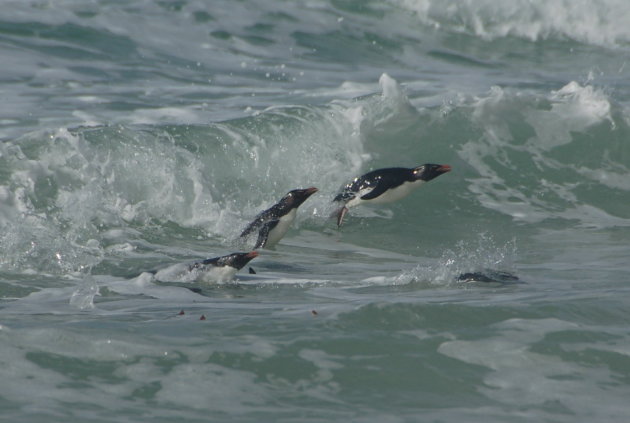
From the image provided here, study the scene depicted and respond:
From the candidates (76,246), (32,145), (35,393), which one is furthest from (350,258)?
(35,393)

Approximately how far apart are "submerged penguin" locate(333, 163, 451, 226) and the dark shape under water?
269 centimetres

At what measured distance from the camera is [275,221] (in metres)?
8.22

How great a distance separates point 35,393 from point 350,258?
4069 millimetres

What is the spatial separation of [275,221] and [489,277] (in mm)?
2350

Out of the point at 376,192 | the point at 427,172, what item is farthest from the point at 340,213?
the point at 427,172

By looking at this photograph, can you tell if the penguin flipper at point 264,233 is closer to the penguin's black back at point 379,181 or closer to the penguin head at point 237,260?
the penguin's black back at point 379,181

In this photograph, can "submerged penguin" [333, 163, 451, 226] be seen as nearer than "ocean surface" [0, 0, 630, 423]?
No

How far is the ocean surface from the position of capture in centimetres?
436

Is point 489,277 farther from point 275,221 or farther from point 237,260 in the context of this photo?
point 275,221

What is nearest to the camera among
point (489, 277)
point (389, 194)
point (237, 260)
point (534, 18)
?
point (489, 277)

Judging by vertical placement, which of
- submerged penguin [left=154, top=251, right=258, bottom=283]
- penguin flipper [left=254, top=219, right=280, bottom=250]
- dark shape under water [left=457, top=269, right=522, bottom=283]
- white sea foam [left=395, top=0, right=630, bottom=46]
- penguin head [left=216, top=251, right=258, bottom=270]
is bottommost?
penguin flipper [left=254, top=219, right=280, bottom=250]

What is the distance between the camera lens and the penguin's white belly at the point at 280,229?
26.8ft

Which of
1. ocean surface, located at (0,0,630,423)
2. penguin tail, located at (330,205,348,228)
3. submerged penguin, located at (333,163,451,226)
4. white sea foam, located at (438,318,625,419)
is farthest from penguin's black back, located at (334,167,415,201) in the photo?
white sea foam, located at (438,318,625,419)

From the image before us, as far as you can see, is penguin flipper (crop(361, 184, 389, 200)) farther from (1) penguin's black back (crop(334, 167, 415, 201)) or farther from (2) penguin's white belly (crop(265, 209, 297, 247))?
(2) penguin's white belly (crop(265, 209, 297, 247))
